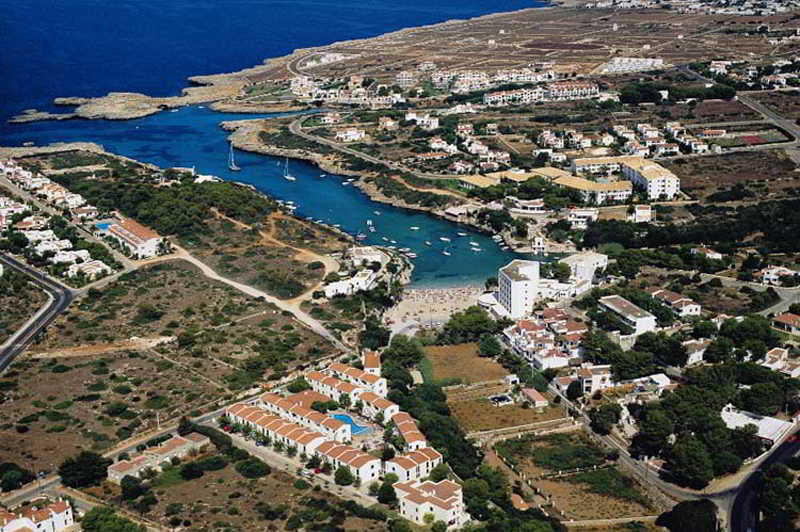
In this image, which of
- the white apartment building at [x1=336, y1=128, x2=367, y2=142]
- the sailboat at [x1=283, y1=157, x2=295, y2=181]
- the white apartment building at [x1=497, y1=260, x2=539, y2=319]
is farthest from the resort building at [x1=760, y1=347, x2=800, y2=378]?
the white apartment building at [x1=336, y1=128, x2=367, y2=142]

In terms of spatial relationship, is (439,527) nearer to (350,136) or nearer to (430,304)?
(430,304)

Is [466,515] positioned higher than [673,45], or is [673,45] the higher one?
[673,45]

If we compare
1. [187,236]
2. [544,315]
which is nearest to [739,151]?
[544,315]

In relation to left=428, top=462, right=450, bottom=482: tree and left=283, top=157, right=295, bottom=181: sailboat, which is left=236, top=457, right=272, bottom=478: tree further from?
left=283, top=157, right=295, bottom=181: sailboat

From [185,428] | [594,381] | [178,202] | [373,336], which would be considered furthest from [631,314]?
[178,202]

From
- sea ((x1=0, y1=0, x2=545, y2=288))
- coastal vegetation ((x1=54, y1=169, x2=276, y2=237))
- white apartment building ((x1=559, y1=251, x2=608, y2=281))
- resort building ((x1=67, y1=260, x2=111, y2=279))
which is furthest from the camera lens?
sea ((x1=0, y1=0, x2=545, y2=288))

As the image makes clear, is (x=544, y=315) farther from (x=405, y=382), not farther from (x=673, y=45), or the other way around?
(x=673, y=45)
